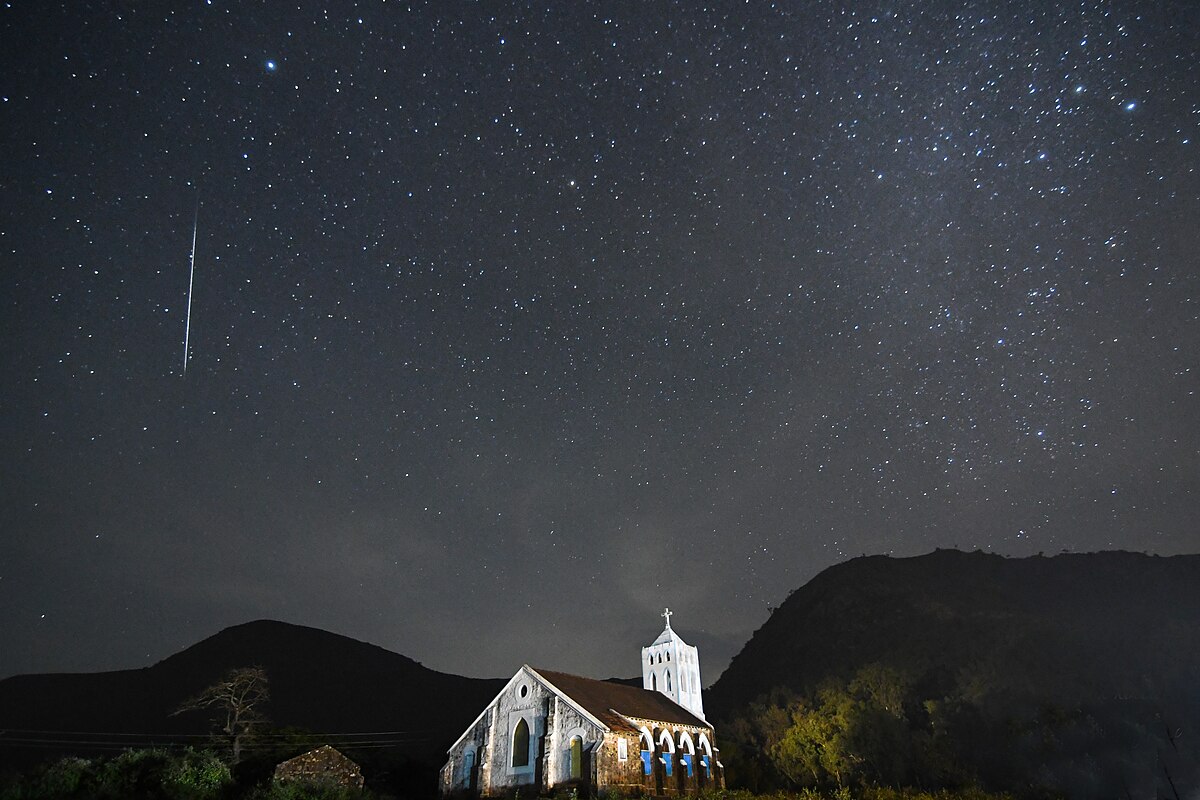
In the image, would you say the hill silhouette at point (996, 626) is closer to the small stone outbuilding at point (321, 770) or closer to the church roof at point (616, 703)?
the church roof at point (616, 703)

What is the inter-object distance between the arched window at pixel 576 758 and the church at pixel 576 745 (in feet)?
0.14

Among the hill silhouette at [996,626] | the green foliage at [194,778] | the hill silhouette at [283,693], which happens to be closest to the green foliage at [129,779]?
the green foliage at [194,778]

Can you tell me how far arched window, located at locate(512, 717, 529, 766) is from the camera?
35.5 m

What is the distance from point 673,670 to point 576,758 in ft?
55.8

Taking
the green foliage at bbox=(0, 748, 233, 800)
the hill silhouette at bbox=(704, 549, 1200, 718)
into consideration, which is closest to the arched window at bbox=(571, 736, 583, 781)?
the green foliage at bbox=(0, 748, 233, 800)

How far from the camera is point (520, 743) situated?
36.1 meters

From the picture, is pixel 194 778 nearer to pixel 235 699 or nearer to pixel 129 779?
pixel 129 779

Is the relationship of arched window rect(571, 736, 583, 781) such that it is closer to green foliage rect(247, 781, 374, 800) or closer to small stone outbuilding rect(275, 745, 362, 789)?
green foliage rect(247, 781, 374, 800)

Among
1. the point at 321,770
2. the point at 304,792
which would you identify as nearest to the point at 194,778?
the point at 304,792

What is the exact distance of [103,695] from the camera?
318 ft

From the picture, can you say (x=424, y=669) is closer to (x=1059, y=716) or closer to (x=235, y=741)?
(x=235, y=741)

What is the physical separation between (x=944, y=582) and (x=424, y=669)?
297ft

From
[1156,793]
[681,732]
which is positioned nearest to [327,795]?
[681,732]

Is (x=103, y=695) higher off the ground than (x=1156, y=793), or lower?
higher
